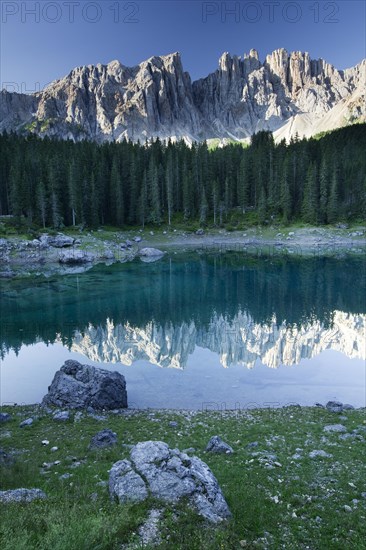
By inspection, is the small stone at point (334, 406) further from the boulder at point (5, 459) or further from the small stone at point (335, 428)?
the boulder at point (5, 459)

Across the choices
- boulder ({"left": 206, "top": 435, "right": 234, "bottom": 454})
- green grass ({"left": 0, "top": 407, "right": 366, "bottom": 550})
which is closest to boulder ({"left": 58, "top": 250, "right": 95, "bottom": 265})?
green grass ({"left": 0, "top": 407, "right": 366, "bottom": 550})

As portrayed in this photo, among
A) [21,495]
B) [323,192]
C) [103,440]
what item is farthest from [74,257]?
[323,192]

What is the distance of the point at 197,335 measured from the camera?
32469mm

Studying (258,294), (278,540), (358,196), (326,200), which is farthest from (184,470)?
(358,196)

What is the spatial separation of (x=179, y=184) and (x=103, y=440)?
367 ft

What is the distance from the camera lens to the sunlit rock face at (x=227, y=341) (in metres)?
27.2

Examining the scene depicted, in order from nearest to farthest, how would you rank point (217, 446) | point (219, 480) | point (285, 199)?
point (219, 480), point (217, 446), point (285, 199)

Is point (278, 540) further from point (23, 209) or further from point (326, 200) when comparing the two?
point (326, 200)

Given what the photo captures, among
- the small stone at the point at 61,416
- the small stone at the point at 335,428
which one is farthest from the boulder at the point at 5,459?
the small stone at the point at 335,428

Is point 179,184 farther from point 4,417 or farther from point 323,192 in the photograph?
point 4,417

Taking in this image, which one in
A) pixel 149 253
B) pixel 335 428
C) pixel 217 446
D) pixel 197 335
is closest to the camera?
pixel 217 446

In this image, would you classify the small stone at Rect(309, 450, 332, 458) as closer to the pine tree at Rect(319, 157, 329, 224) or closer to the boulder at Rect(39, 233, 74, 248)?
the boulder at Rect(39, 233, 74, 248)

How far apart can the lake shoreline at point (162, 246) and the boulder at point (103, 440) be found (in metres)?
51.1

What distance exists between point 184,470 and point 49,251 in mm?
72039
